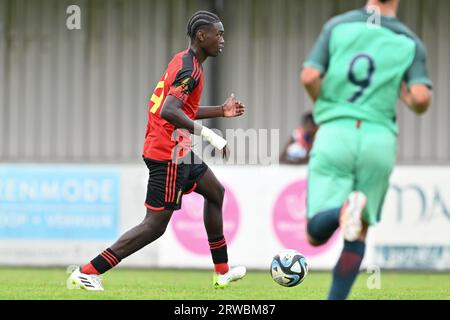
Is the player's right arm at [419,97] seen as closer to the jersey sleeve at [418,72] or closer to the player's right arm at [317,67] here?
the jersey sleeve at [418,72]

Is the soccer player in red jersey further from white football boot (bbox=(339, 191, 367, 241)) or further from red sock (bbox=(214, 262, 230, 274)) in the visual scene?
white football boot (bbox=(339, 191, 367, 241))

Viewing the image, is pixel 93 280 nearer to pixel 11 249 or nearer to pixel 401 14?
pixel 11 249

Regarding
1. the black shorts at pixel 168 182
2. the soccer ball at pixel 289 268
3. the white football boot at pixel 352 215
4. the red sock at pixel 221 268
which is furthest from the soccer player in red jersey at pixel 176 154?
the white football boot at pixel 352 215

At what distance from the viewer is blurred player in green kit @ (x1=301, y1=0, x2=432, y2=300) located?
662 cm

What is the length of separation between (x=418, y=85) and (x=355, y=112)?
419 mm

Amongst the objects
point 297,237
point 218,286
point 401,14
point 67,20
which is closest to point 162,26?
point 67,20

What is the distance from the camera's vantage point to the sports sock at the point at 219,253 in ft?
A: 31.8

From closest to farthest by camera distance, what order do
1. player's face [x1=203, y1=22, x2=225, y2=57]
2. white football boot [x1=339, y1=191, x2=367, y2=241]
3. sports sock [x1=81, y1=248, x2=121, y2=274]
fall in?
white football boot [x1=339, y1=191, x2=367, y2=241], sports sock [x1=81, y1=248, x2=121, y2=274], player's face [x1=203, y1=22, x2=225, y2=57]

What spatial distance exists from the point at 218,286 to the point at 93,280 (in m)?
1.30

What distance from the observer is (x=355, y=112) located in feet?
21.8

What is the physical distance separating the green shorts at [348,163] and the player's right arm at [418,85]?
241mm

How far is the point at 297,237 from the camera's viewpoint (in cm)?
1454

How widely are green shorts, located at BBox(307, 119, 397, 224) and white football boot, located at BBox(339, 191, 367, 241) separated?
0.48ft

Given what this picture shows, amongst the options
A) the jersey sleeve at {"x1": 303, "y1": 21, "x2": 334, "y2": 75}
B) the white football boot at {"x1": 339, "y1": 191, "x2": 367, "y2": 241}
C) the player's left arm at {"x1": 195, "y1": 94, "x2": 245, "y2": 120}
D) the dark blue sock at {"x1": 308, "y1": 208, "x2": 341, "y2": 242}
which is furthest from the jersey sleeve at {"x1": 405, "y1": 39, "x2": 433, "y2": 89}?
the player's left arm at {"x1": 195, "y1": 94, "x2": 245, "y2": 120}
